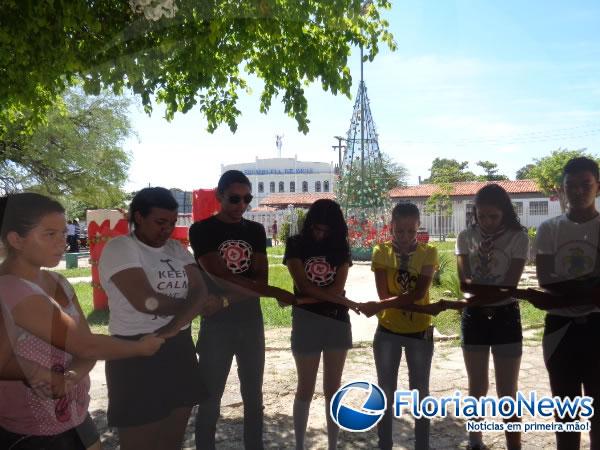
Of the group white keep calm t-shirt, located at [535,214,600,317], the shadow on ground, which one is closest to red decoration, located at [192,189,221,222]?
the shadow on ground

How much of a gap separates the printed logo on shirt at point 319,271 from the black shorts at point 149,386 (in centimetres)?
99

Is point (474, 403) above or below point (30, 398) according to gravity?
below

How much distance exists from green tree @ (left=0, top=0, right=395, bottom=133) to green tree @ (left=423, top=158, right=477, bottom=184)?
28656 millimetres

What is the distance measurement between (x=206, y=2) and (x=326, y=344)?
274 cm

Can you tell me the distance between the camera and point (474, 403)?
3543 millimetres

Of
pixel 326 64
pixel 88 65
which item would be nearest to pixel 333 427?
pixel 326 64

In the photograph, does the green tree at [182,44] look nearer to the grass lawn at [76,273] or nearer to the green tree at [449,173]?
the grass lawn at [76,273]

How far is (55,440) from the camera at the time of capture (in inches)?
85.2

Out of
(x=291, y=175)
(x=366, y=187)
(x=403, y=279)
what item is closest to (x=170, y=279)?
(x=403, y=279)

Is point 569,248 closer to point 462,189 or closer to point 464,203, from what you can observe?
point 464,203

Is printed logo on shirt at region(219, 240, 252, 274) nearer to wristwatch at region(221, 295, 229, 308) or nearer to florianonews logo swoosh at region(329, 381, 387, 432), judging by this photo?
wristwatch at region(221, 295, 229, 308)

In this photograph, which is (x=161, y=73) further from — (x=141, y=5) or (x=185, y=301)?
(x=185, y=301)

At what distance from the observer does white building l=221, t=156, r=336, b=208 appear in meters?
64.2

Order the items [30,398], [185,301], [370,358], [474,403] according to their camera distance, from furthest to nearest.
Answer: [370,358], [474,403], [185,301], [30,398]
